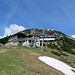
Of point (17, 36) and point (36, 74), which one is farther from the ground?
point (17, 36)

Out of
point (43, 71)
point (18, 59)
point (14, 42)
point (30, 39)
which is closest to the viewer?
point (43, 71)

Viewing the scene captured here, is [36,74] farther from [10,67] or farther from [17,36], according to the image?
[17,36]

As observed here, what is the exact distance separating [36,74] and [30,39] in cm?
7262

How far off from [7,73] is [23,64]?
6124 mm

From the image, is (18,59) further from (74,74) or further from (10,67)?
(74,74)

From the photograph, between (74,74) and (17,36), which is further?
(17,36)

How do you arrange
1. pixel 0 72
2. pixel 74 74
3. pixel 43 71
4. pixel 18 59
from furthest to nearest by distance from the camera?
1. pixel 74 74
2. pixel 18 59
3. pixel 43 71
4. pixel 0 72

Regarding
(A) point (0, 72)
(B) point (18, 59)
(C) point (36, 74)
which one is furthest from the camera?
(B) point (18, 59)

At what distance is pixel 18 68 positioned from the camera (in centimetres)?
3042

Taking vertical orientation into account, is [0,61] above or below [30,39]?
below

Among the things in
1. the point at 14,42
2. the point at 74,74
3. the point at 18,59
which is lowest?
the point at 74,74

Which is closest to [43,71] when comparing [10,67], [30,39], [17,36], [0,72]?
[10,67]

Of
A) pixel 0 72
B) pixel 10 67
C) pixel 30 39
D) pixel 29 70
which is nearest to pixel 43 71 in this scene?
pixel 29 70

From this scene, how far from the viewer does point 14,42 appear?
11544 cm
